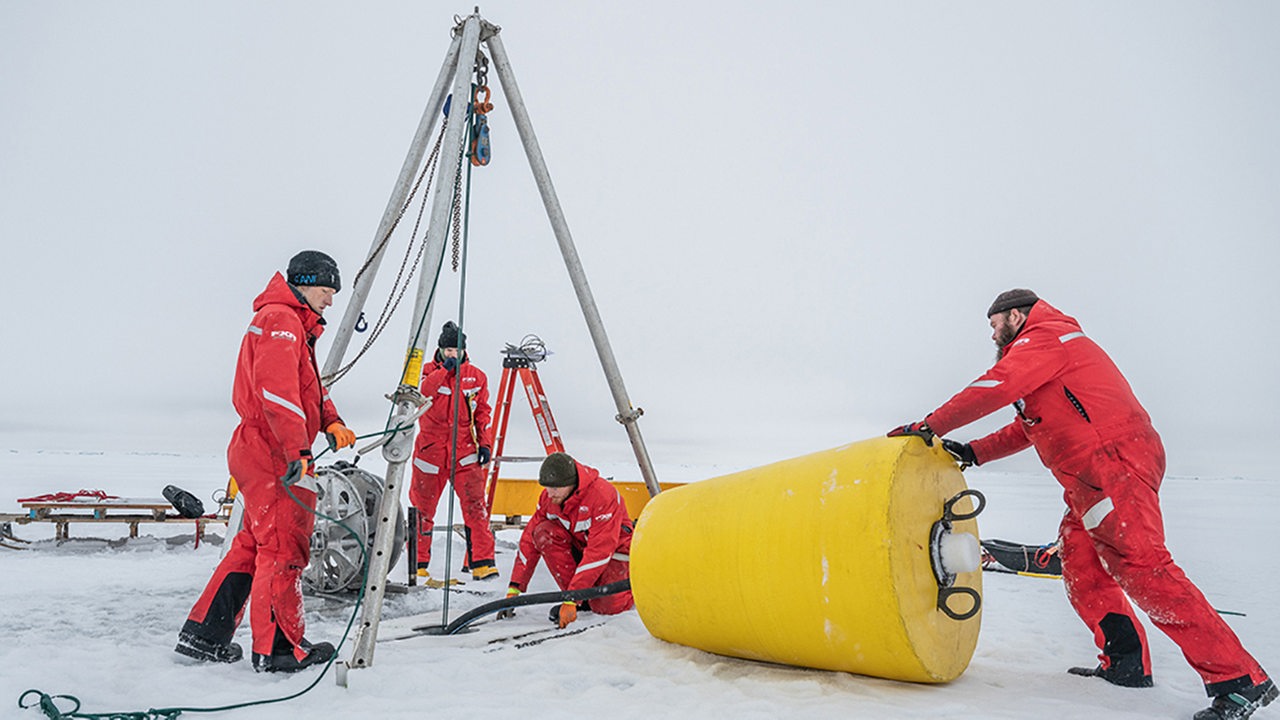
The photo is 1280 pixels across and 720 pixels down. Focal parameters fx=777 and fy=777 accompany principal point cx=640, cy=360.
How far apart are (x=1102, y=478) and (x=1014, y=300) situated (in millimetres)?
851

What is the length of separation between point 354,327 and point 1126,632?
3835mm

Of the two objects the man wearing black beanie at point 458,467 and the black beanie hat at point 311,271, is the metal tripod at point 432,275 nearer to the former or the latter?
the black beanie hat at point 311,271

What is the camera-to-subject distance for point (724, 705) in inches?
104

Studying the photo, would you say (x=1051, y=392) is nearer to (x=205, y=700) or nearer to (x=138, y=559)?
(x=205, y=700)

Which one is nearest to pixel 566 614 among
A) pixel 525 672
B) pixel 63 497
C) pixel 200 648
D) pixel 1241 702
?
pixel 525 672

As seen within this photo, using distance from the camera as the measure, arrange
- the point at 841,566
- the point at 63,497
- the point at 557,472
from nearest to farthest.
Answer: the point at 841,566
the point at 557,472
the point at 63,497

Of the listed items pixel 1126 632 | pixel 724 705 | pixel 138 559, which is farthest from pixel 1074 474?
pixel 138 559

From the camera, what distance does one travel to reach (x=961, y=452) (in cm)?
330

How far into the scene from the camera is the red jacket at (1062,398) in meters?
2.94

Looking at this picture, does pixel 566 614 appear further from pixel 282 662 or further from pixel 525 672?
pixel 282 662

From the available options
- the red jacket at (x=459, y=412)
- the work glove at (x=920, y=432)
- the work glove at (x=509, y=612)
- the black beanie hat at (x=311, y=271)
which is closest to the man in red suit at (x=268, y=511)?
the black beanie hat at (x=311, y=271)

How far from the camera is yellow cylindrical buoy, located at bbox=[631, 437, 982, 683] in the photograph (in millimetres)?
2693

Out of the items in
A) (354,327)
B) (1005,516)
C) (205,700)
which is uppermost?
(354,327)

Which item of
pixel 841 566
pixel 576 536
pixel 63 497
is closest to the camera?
pixel 841 566
